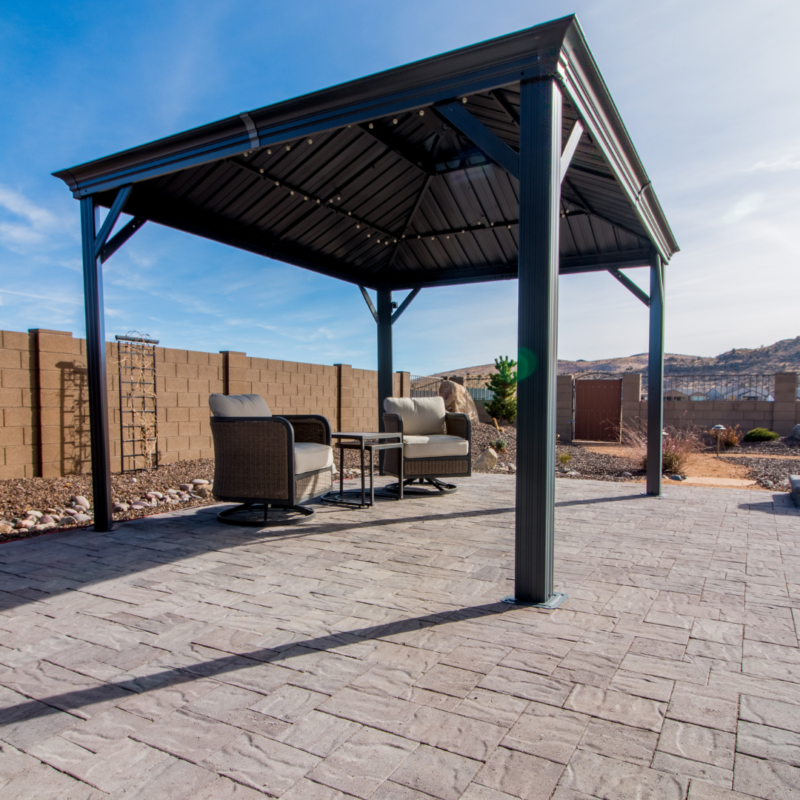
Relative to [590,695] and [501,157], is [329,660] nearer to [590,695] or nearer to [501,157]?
[590,695]

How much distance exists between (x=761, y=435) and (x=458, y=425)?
9.30 metres

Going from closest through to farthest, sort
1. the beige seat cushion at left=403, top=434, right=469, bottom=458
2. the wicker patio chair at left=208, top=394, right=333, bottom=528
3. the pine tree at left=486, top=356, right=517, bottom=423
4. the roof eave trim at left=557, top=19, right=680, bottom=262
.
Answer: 1. the roof eave trim at left=557, top=19, right=680, bottom=262
2. the wicker patio chair at left=208, top=394, right=333, bottom=528
3. the beige seat cushion at left=403, top=434, right=469, bottom=458
4. the pine tree at left=486, top=356, right=517, bottom=423

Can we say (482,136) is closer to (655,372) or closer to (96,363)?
(96,363)

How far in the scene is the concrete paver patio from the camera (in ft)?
4.27

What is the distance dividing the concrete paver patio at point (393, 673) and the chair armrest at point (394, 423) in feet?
6.09

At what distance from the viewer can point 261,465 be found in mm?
3988

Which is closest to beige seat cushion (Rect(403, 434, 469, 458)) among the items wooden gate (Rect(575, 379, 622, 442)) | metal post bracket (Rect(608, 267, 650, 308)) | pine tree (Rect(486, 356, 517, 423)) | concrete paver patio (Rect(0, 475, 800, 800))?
concrete paver patio (Rect(0, 475, 800, 800))

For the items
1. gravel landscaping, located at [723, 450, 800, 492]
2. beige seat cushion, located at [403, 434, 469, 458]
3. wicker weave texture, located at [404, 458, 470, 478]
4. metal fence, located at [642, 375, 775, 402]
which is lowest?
gravel landscaping, located at [723, 450, 800, 492]

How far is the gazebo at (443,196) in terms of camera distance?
245 cm

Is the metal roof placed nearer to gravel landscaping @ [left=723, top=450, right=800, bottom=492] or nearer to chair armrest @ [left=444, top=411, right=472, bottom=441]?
chair armrest @ [left=444, top=411, right=472, bottom=441]

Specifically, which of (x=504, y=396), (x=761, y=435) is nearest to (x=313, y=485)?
(x=504, y=396)

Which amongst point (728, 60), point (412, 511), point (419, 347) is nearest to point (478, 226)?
point (728, 60)

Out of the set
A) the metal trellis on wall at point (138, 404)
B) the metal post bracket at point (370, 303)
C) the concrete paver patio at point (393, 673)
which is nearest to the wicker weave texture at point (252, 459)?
the concrete paver patio at point (393, 673)

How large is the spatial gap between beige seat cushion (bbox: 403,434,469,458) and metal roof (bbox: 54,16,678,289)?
7.20 feet
